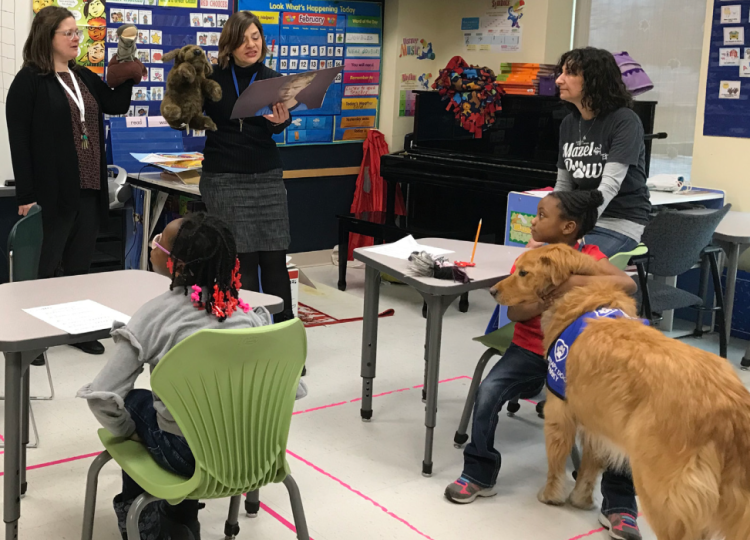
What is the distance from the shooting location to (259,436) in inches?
76.5

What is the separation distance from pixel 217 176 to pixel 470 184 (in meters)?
2.03

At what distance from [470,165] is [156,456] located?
12.5 feet

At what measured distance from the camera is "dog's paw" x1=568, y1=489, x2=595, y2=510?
8.95ft

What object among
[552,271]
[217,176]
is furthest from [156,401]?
[217,176]

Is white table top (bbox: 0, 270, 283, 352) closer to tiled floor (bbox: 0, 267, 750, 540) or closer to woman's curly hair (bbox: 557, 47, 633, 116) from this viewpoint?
tiled floor (bbox: 0, 267, 750, 540)

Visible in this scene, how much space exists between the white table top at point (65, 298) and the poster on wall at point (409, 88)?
3897 mm

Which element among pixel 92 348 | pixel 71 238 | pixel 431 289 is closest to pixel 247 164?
pixel 71 238

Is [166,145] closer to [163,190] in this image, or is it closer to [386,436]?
[163,190]

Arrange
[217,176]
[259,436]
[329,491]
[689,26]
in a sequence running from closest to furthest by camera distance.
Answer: [259,436]
[329,491]
[217,176]
[689,26]

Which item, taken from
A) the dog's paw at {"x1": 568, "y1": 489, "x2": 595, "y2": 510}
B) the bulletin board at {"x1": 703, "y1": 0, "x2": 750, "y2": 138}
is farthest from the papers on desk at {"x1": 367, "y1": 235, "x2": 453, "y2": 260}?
the bulletin board at {"x1": 703, "y1": 0, "x2": 750, "y2": 138}

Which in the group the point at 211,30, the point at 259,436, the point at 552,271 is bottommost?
the point at 259,436

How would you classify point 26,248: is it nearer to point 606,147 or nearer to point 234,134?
point 234,134

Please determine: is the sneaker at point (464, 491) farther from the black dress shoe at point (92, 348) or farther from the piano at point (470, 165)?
the piano at point (470, 165)

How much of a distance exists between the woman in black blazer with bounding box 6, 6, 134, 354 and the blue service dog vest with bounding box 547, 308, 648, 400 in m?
2.31
